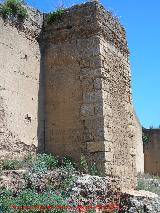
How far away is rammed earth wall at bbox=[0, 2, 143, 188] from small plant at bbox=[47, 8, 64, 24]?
0.23 feet

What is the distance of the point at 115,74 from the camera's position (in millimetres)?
9438

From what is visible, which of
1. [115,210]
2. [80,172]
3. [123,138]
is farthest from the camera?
[123,138]

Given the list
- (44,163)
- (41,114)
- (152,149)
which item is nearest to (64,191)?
(44,163)

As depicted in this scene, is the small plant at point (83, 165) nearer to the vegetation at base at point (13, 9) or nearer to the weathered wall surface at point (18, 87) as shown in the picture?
the weathered wall surface at point (18, 87)

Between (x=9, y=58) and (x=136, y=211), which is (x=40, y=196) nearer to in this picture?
(x=136, y=211)

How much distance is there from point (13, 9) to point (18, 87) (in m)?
1.61

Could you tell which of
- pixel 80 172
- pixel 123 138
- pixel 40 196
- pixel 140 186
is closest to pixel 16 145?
pixel 80 172

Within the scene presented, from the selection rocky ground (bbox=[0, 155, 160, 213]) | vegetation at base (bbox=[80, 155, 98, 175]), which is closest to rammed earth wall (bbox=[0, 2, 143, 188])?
vegetation at base (bbox=[80, 155, 98, 175])

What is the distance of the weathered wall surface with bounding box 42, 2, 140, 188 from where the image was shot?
8461 mm

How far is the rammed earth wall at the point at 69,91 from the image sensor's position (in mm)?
8258

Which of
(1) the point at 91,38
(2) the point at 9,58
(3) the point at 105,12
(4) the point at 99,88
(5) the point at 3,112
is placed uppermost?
(3) the point at 105,12

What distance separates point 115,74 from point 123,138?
1.42 meters

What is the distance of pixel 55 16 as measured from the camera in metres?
9.37

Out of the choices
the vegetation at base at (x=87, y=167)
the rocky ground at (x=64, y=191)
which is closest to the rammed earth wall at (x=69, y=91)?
the vegetation at base at (x=87, y=167)
